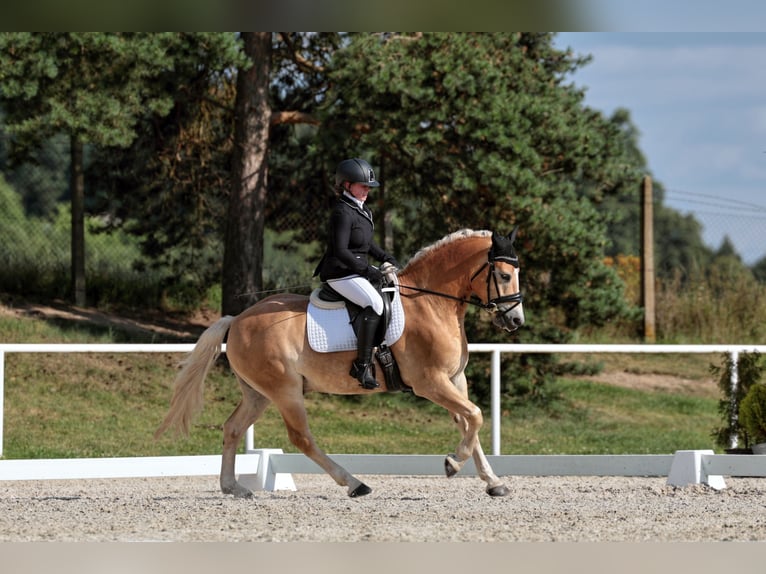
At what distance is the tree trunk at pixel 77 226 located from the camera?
16.2 metres

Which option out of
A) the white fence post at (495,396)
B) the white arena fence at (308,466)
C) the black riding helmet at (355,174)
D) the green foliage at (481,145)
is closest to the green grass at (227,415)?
the green foliage at (481,145)

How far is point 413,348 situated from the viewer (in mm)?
7680

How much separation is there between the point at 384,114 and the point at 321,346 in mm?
6793

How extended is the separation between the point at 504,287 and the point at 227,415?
693cm

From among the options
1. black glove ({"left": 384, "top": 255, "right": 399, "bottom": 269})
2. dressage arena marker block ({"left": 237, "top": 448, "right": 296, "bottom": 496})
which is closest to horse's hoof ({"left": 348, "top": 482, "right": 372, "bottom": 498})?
dressage arena marker block ({"left": 237, "top": 448, "right": 296, "bottom": 496})

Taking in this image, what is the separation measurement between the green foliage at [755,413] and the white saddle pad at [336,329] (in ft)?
10.1

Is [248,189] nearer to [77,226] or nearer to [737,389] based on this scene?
[77,226]

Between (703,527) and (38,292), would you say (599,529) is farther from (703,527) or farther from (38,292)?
(38,292)

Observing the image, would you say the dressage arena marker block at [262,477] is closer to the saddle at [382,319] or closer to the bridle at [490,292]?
the saddle at [382,319]

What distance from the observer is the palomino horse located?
300 inches

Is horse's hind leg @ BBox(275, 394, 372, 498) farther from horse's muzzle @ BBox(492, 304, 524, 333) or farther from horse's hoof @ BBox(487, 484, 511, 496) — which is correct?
horse's muzzle @ BBox(492, 304, 524, 333)

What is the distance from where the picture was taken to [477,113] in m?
13.9

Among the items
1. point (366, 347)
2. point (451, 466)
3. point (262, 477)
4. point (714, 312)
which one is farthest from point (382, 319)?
point (714, 312)

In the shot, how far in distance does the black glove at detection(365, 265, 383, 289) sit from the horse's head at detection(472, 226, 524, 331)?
2.32ft
